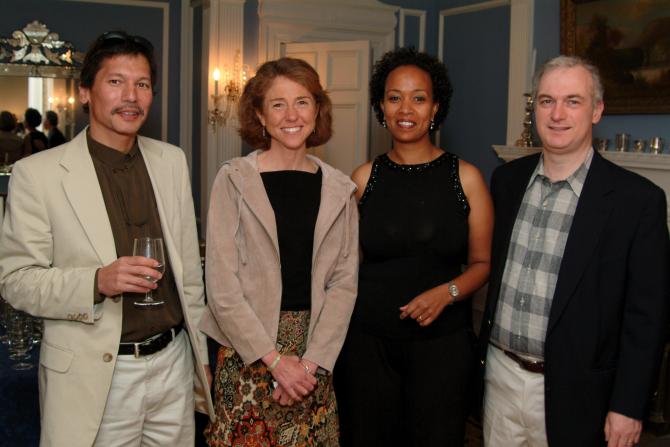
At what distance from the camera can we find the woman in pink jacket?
213 centimetres

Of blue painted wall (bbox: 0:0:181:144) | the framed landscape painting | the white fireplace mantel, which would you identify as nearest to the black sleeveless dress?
the white fireplace mantel

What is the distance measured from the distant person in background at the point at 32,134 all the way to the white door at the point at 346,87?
2571 millimetres

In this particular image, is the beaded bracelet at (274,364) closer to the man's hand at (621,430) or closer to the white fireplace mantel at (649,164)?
the man's hand at (621,430)

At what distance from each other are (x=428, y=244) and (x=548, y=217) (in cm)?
43

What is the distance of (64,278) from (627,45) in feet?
14.9

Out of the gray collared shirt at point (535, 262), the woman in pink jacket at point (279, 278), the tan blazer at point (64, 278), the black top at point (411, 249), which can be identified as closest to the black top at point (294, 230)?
the woman in pink jacket at point (279, 278)

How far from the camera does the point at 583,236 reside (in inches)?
78.9

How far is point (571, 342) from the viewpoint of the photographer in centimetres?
200

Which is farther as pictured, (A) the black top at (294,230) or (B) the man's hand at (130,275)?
(A) the black top at (294,230)

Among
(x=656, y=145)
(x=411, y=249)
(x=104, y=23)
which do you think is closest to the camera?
(x=411, y=249)

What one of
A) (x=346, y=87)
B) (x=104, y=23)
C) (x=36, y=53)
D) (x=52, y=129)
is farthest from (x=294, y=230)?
(x=104, y=23)

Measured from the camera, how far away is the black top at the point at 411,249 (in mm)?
2369

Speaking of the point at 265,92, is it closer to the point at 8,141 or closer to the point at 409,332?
the point at 409,332

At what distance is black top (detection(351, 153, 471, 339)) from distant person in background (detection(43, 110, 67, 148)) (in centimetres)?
538
